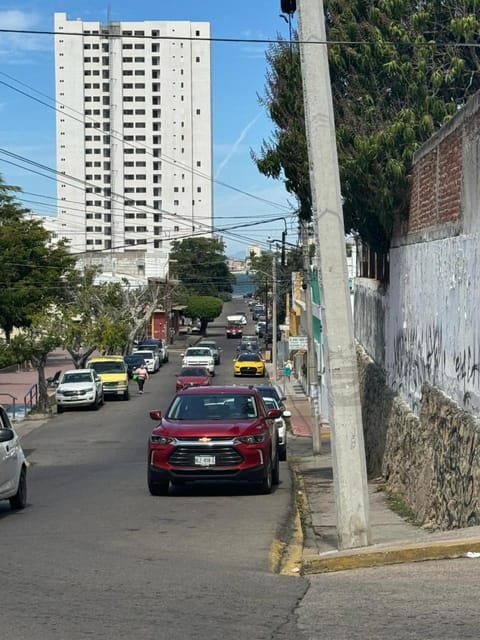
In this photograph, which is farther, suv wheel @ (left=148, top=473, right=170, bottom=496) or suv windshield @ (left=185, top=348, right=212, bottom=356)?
suv windshield @ (left=185, top=348, right=212, bottom=356)

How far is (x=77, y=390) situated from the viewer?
1828 inches

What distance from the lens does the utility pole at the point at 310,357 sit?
30928 millimetres

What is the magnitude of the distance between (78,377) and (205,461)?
1226 inches

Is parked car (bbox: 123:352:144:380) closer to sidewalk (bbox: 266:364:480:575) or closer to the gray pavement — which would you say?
the gray pavement

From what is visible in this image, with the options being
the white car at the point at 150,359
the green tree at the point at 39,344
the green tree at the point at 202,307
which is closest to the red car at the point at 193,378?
the green tree at the point at 39,344

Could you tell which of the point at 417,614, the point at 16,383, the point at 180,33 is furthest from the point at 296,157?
the point at 180,33

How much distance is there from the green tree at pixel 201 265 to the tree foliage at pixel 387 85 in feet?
361

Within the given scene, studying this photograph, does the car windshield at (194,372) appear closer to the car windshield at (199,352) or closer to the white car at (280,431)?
the car windshield at (199,352)

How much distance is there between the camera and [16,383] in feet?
216

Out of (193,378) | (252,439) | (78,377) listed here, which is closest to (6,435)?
(252,439)

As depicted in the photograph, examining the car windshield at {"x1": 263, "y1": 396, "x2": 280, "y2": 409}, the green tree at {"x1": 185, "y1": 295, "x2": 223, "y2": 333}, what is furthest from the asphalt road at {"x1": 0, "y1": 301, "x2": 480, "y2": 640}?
the green tree at {"x1": 185, "y1": 295, "x2": 223, "y2": 333}

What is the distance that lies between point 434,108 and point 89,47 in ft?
477

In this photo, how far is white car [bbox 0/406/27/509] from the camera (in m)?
14.6

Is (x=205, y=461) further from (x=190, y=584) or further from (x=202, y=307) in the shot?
(x=202, y=307)
